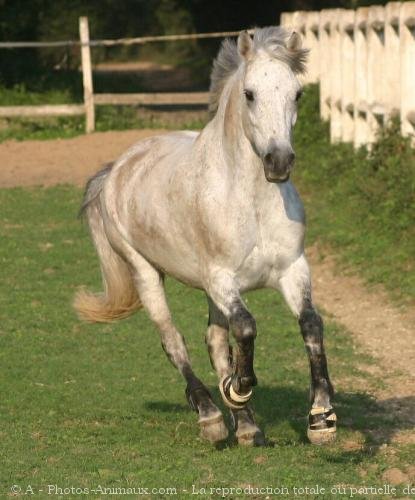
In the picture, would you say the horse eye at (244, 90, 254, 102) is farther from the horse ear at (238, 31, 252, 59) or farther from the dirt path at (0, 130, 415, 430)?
the dirt path at (0, 130, 415, 430)

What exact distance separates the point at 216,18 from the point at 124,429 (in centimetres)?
2690

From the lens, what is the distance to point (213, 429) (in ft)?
23.3

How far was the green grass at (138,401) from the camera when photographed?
6.42 metres

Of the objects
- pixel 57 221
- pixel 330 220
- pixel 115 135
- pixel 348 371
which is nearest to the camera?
pixel 348 371

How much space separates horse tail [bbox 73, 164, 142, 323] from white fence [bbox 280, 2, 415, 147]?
4.82 meters

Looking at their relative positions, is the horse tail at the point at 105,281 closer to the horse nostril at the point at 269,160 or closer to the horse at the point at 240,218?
the horse at the point at 240,218

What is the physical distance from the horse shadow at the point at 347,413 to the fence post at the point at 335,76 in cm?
895

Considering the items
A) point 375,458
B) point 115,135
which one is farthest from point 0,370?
point 115,135

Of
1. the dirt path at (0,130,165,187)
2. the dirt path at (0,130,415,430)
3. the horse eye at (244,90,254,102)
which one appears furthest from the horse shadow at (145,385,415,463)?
the dirt path at (0,130,165,187)

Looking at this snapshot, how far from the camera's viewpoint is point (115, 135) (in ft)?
70.4

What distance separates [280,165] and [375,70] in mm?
9526

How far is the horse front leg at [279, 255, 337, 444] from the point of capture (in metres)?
6.41

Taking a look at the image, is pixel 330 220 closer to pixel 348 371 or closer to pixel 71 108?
pixel 348 371

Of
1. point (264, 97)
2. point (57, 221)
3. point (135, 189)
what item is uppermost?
point (264, 97)
